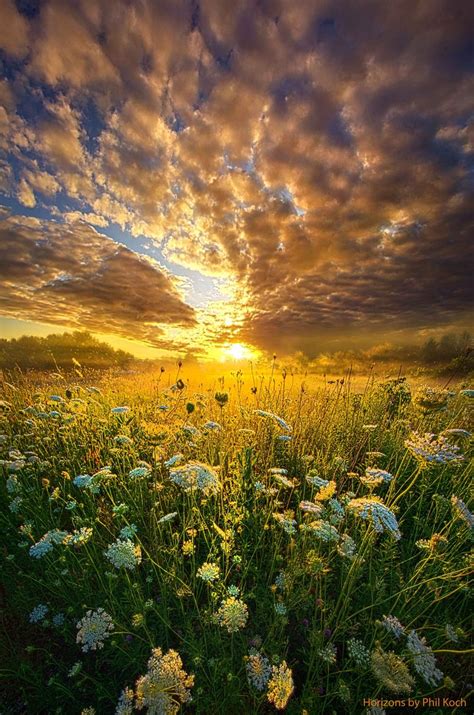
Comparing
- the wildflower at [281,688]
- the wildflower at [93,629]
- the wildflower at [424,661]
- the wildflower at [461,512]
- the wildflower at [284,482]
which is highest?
the wildflower at [461,512]

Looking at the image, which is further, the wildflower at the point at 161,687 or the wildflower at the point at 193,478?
the wildflower at the point at 193,478

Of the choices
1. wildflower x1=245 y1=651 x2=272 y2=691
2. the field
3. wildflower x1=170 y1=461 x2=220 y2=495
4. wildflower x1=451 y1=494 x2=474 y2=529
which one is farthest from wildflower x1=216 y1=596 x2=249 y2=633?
wildflower x1=451 y1=494 x2=474 y2=529

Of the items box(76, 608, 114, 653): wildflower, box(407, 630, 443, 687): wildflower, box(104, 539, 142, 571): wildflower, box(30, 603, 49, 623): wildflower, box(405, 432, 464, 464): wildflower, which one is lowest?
box(30, 603, 49, 623): wildflower

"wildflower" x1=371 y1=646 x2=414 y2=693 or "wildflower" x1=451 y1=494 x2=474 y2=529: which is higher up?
"wildflower" x1=451 y1=494 x2=474 y2=529

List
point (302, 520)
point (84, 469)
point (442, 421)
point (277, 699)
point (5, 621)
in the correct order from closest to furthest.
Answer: point (277, 699)
point (5, 621)
point (302, 520)
point (84, 469)
point (442, 421)

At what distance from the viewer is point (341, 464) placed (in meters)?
3.76

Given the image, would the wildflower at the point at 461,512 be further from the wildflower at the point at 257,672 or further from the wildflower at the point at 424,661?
the wildflower at the point at 257,672

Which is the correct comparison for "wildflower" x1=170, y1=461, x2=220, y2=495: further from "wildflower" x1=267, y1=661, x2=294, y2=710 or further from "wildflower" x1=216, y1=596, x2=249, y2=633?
"wildflower" x1=267, y1=661, x2=294, y2=710

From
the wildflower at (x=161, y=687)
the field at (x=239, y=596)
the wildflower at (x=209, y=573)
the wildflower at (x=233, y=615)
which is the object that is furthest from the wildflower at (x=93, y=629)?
the wildflower at (x=233, y=615)

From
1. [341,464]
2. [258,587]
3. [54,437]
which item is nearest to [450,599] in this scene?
[341,464]

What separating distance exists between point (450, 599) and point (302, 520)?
1.64 meters

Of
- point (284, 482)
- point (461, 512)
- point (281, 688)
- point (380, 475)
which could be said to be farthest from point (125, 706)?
point (461, 512)

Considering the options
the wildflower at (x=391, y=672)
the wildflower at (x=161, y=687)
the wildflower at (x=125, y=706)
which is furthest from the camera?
the wildflower at (x=125, y=706)

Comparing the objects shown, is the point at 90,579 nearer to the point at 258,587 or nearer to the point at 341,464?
the point at 258,587
